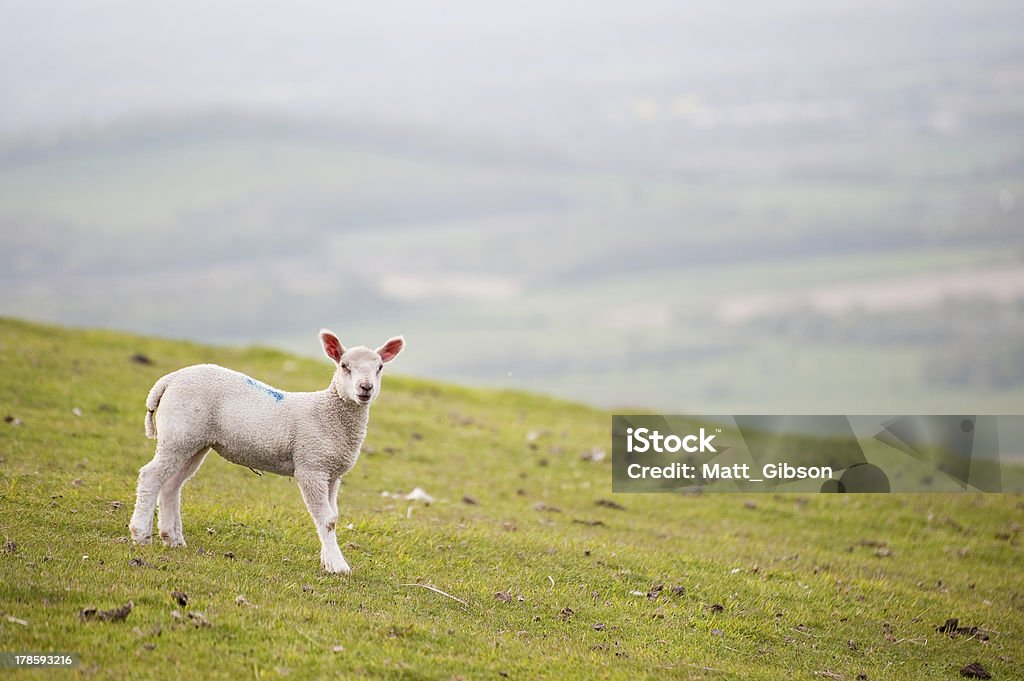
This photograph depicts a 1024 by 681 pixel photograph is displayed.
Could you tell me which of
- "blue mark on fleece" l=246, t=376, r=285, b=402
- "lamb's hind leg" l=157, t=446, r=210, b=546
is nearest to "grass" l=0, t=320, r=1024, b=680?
"lamb's hind leg" l=157, t=446, r=210, b=546

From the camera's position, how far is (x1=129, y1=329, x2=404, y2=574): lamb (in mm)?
12109

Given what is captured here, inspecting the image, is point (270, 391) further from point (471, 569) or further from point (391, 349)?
point (471, 569)

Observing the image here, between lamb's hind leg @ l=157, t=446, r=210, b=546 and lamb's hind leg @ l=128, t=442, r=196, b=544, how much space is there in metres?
0.14

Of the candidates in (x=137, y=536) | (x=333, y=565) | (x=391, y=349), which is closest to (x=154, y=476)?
(x=137, y=536)

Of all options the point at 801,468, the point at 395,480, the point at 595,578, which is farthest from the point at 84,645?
the point at 801,468

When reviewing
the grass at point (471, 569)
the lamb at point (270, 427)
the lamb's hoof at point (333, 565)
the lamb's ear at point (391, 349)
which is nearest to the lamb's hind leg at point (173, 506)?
the lamb at point (270, 427)

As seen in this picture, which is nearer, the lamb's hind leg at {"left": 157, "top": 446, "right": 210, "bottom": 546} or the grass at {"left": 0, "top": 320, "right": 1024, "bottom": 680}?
the grass at {"left": 0, "top": 320, "right": 1024, "bottom": 680}

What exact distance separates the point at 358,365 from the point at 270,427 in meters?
1.28

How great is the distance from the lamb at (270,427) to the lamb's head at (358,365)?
0.4 inches

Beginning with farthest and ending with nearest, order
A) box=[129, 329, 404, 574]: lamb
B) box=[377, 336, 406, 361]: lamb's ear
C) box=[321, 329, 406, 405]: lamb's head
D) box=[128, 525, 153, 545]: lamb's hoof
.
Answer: box=[128, 525, 153, 545]: lamb's hoof < box=[377, 336, 406, 361]: lamb's ear < box=[129, 329, 404, 574]: lamb < box=[321, 329, 406, 405]: lamb's head

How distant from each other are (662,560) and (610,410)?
22.8 meters

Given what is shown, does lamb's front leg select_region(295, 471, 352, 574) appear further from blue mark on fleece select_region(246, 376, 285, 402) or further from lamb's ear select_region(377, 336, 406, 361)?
lamb's ear select_region(377, 336, 406, 361)

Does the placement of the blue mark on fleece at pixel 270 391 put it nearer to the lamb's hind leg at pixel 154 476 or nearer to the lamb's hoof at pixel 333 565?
the lamb's hind leg at pixel 154 476

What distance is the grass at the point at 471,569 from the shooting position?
1027 centimetres
